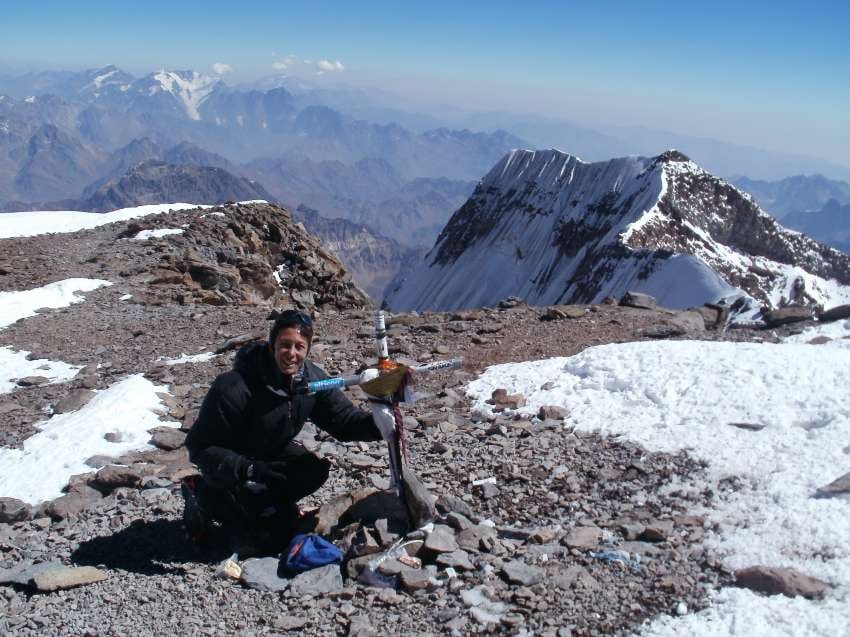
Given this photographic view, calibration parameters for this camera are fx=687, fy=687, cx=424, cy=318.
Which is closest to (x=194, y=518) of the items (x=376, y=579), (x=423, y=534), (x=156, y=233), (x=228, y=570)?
(x=228, y=570)

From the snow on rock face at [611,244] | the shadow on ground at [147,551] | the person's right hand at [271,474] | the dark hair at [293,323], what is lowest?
the snow on rock face at [611,244]

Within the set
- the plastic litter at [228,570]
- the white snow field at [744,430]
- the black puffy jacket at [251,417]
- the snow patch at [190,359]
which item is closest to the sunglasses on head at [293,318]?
the black puffy jacket at [251,417]

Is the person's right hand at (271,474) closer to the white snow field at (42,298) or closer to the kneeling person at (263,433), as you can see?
the kneeling person at (263,433)

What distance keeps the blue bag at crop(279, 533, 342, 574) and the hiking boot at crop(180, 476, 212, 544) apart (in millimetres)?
884

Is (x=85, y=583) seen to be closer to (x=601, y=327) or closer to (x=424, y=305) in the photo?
(x=601, y=327)

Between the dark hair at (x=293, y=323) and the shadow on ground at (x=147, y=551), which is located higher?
the dark hair at (x=293, y=323)

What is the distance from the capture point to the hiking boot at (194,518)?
613 cm

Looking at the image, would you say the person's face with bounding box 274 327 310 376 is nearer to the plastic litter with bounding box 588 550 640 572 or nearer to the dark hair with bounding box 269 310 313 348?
the dark hair with bounding box 269 310 313 348

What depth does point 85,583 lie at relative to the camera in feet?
18.4

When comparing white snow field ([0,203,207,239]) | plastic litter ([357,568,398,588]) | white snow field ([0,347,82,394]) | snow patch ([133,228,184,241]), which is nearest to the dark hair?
plastic litter ([357,568,398,588])

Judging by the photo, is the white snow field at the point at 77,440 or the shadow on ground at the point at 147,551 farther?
the white snow field at the point at 77,440

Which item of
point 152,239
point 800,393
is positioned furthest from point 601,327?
point 152,239

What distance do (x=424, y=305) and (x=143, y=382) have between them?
79.9 m

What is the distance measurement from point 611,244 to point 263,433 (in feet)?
218
